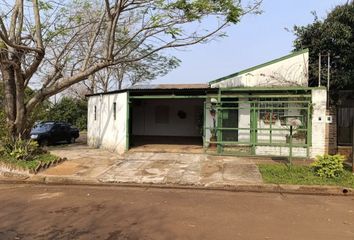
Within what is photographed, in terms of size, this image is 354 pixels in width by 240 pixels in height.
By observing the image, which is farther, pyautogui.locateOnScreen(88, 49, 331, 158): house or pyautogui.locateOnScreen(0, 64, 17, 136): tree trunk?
pyautogui.locateOnScreen(88, 49, 331, 158): house

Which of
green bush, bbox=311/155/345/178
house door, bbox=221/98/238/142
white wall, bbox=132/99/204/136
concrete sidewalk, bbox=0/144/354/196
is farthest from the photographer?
white wall, bbox=132/99/204/136

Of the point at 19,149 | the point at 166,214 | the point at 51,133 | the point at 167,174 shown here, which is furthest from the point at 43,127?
the point at 166,214

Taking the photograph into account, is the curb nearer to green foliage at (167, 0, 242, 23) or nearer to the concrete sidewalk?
the concrete sidewalk

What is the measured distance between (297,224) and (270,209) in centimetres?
126

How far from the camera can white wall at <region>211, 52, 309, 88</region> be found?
54.2 ft

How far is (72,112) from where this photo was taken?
39656 mm

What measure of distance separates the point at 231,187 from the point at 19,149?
22.9 ft

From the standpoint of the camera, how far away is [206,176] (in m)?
12.0

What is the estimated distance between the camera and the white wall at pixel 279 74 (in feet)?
54.2

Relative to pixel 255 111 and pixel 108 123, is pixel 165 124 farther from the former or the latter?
pixel 255 111

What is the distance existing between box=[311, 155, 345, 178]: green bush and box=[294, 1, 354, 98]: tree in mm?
6979

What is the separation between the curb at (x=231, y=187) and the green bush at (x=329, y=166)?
2.90 feet

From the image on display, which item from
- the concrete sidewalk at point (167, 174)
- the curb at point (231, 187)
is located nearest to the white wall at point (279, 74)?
the concrete sidewalk at point (167, 174)

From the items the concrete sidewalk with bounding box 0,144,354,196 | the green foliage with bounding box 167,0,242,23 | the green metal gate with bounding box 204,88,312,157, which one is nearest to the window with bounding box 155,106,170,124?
the green metal gate with bounding box 204,88,312,157
